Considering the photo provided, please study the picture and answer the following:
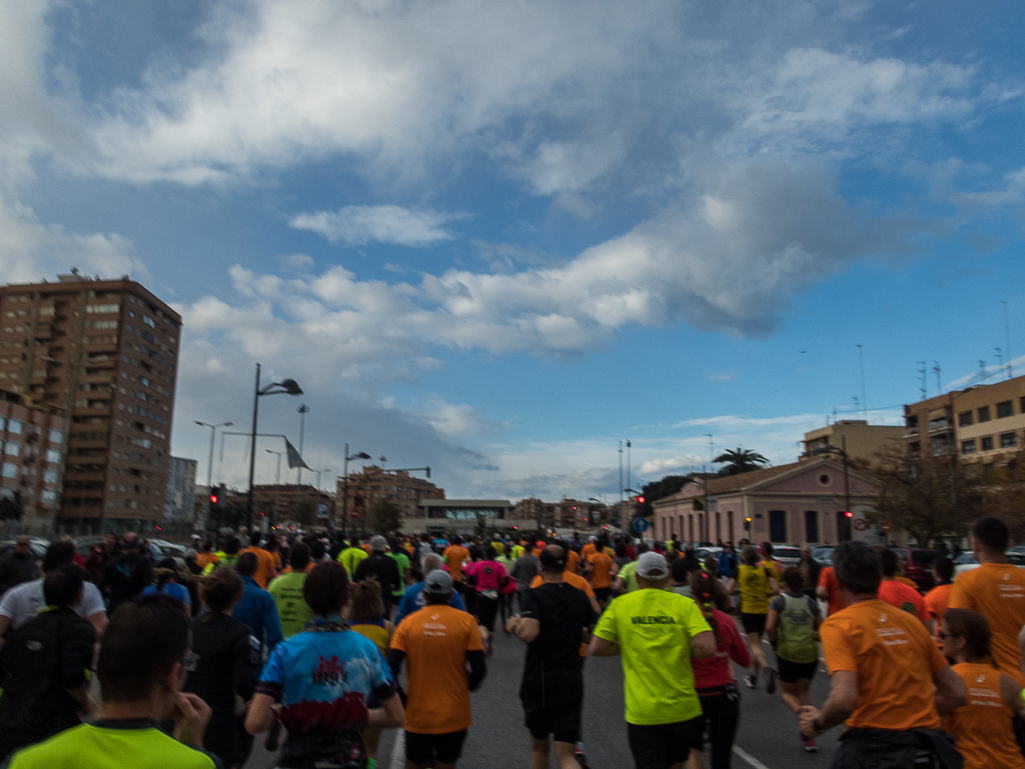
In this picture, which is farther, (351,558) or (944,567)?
(351,558)

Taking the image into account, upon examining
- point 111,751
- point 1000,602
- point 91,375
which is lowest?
point 111,751

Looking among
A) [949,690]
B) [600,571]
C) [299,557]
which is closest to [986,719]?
[949,690]

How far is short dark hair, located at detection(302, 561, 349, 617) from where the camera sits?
11.6 ft

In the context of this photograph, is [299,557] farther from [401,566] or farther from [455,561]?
[455,561]

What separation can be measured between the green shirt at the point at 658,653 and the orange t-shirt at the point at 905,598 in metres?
2.60

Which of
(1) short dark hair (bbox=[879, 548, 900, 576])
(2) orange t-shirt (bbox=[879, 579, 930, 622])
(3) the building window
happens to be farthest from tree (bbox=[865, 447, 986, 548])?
(2) orange t-shirt (bbox=[879, 579, 930, 622])

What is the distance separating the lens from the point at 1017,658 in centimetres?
448

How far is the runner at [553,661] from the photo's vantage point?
5.32 meters

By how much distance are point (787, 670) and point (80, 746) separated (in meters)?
7.33

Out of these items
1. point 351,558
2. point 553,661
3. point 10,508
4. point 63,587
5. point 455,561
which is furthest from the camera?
point 10,508

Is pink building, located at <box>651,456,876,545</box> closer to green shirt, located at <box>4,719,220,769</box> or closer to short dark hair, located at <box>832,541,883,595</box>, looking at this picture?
short dark hair, located at <box>832,541,883,595</box>

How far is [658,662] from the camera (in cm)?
445

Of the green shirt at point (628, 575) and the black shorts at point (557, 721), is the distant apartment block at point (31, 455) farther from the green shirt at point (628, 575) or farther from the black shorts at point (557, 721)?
the black shorts at point (557, 721)

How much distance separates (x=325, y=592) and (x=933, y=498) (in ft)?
138
